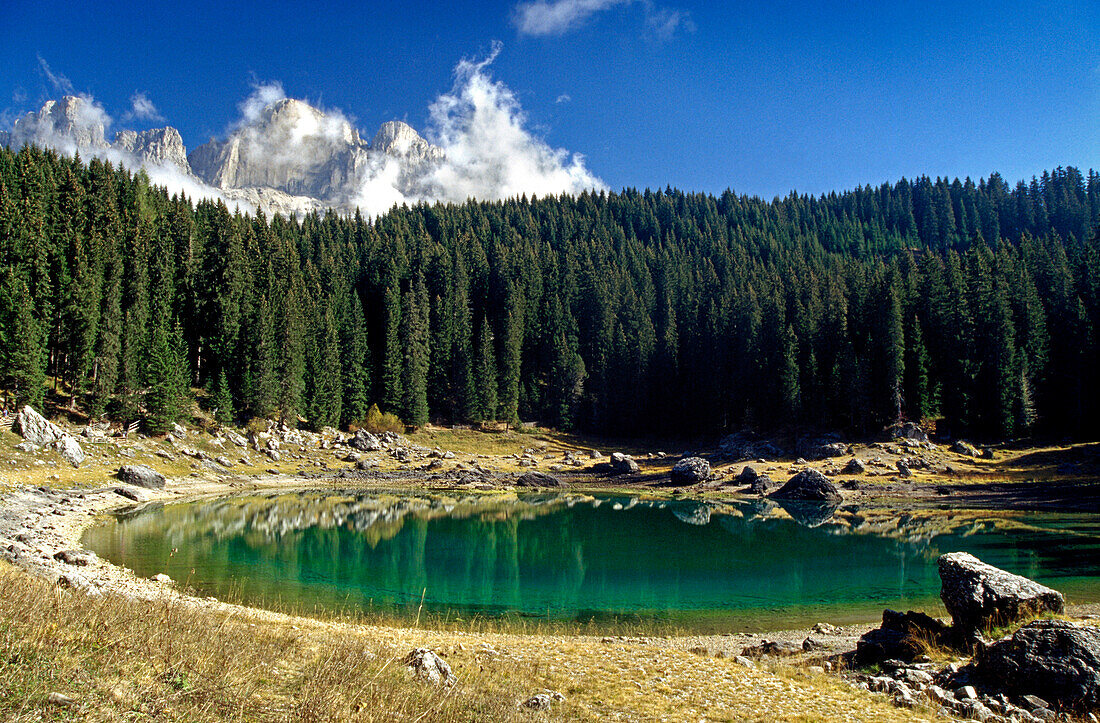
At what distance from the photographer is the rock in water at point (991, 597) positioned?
13086 mm

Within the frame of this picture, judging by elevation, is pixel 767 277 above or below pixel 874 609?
above

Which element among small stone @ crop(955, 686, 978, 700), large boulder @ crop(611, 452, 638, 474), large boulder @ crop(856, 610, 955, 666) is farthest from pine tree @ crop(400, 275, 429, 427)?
small stone @ crop(955, 686, 978, 700)

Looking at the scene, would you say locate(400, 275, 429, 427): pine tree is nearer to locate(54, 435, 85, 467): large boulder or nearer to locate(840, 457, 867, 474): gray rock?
locate(54, 435, 85, 467): large boulder

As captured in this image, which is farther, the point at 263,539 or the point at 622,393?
the point at 622,393

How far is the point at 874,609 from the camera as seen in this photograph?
66.3ft

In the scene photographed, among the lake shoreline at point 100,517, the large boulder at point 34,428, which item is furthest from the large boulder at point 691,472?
the large boulder at point 34,428

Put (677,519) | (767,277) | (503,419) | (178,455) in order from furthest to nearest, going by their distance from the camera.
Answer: (767,277)
(503,419)
(178,455)
(677,519)

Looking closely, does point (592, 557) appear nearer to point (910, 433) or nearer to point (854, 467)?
point (854, 467)

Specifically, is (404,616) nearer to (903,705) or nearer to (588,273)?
(903,705)

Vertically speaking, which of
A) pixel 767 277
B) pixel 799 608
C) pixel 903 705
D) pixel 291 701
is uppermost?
pixel 767 277

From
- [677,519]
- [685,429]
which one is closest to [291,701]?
[677,519]

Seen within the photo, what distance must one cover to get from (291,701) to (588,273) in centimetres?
10176

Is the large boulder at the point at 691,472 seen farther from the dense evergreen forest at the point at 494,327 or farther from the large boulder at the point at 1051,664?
the large boulder at the point at 1051,664

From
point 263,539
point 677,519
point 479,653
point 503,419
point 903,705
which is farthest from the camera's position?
point 503,419
